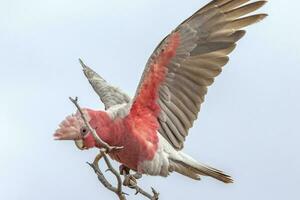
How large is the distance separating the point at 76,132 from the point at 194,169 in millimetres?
2408

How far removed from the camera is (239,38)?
11.0 metres

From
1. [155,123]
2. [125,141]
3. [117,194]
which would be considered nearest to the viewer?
[117,194]

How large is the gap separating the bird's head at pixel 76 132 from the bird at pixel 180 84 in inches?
44.6

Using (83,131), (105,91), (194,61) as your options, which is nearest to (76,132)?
(83,131)

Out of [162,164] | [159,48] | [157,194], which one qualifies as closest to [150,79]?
[159,48]

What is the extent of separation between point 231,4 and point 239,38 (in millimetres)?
516

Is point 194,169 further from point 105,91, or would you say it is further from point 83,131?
Result: point 105,91

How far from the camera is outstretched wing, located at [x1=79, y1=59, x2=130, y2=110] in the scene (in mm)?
12117

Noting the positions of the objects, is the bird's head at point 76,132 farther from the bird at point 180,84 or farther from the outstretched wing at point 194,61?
the outstretched wing at point 194,61

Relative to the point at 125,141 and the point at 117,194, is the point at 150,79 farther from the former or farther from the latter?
the point at 117,194

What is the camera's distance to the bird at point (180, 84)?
10617 mm

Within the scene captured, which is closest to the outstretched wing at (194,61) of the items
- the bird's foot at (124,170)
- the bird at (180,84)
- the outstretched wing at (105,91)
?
the bird at (180,84)

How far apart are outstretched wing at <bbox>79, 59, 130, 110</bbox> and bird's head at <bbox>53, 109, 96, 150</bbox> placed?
101 inches

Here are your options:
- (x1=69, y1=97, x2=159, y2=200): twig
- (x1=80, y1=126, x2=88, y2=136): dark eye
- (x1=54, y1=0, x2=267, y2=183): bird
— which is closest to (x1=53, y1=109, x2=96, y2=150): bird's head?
(x1=80, y1=126, x2=88, y2=136): dark eye
